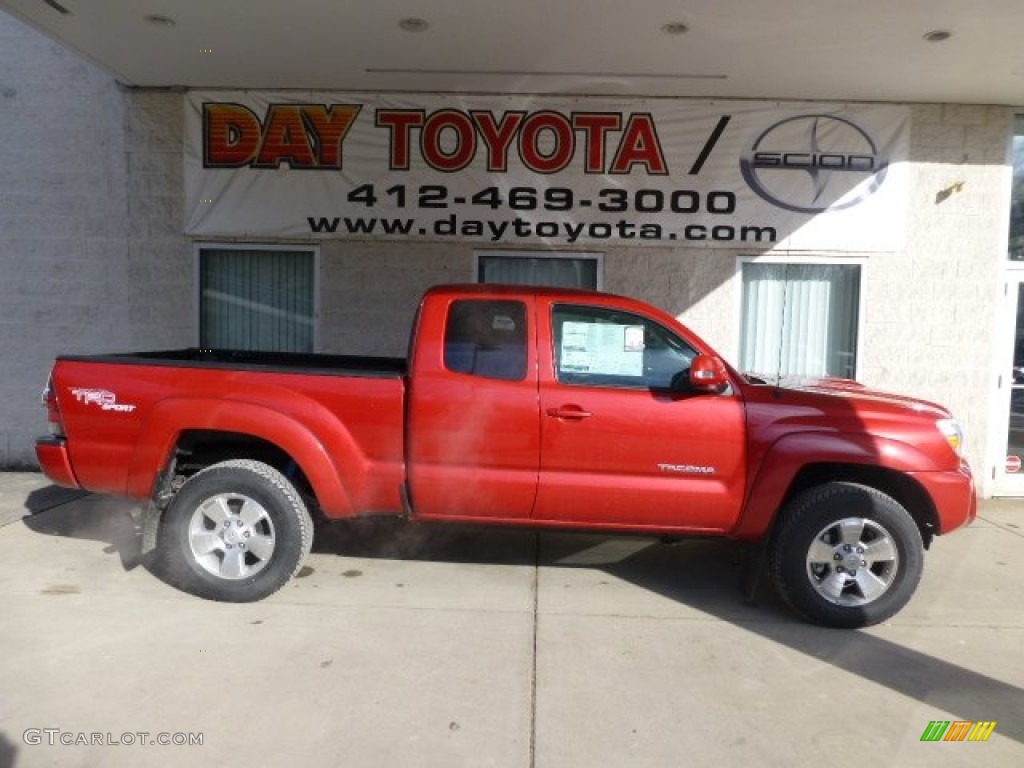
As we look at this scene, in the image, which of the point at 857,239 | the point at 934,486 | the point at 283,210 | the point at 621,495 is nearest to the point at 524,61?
the point at 283,210

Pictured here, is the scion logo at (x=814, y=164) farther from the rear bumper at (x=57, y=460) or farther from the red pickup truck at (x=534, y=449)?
the rear bumper at (x=57, y=460)

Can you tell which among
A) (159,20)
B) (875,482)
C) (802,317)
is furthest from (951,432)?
(159,20)

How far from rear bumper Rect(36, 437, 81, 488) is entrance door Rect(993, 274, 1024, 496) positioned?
812cm

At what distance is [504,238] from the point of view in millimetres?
7898

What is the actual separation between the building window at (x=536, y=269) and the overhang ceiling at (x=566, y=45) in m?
1.62

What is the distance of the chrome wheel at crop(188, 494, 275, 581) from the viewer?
4.63m

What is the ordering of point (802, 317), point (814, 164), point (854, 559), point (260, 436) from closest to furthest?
point (854, 559)
point (260, 436)
point (814, 164)
point (802, 317)

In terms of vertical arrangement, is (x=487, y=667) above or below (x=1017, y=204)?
below

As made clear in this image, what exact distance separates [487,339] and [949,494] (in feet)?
9.01

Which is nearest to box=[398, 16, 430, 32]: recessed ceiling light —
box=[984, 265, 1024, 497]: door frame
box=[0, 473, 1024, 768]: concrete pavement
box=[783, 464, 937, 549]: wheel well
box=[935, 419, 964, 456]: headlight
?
box=[0, 473, 1024, 768]: concrete pavement

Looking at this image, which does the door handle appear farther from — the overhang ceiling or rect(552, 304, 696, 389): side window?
the overhang ceiling

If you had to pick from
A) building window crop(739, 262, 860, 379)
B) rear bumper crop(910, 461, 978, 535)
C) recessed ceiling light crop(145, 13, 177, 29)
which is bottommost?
rear bumper crop(910, 461, 978, 535)

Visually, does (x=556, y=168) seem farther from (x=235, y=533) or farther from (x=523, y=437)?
(x=235, y=533)

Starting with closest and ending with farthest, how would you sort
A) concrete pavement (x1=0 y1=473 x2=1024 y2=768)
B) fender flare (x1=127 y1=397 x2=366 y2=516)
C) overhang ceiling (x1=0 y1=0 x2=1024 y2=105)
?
concrete pavement (x1=0 y1=473 x2=1024 y2=768), fender flare (x1=127 y1=397 x2=366 y2=516), overhang ceiling (x1=0 y1=0 x2=1024 y2=105)
